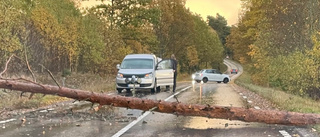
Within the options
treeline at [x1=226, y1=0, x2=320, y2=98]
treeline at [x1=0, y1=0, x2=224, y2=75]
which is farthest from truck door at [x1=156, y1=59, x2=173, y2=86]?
treeline at [x1=226, y1=0, x2=320, y2=98]

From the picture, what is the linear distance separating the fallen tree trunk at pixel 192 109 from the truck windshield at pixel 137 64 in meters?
10.6

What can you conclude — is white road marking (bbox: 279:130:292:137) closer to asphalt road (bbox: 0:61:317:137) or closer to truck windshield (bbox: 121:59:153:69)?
asphalt road (bbox: 0:61:317:137)

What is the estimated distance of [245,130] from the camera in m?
7.66

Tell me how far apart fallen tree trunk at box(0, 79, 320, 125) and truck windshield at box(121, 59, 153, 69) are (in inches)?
417

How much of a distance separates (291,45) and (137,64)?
1303 centimetres

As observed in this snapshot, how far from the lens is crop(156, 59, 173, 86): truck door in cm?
1959

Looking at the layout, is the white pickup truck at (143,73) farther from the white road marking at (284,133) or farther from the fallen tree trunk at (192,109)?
the white road marking at (284,133)

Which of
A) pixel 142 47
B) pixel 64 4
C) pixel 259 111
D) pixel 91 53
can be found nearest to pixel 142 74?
pixel 259 111

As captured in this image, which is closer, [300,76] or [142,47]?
[300,76]

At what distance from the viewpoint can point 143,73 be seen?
18375 mm

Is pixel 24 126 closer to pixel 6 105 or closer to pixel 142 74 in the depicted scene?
pixel 6 105

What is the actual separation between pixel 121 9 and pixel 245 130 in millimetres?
30583

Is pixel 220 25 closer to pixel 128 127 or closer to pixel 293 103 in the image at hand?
pixel 293 103

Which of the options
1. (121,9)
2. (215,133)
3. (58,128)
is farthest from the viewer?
(121,9)
